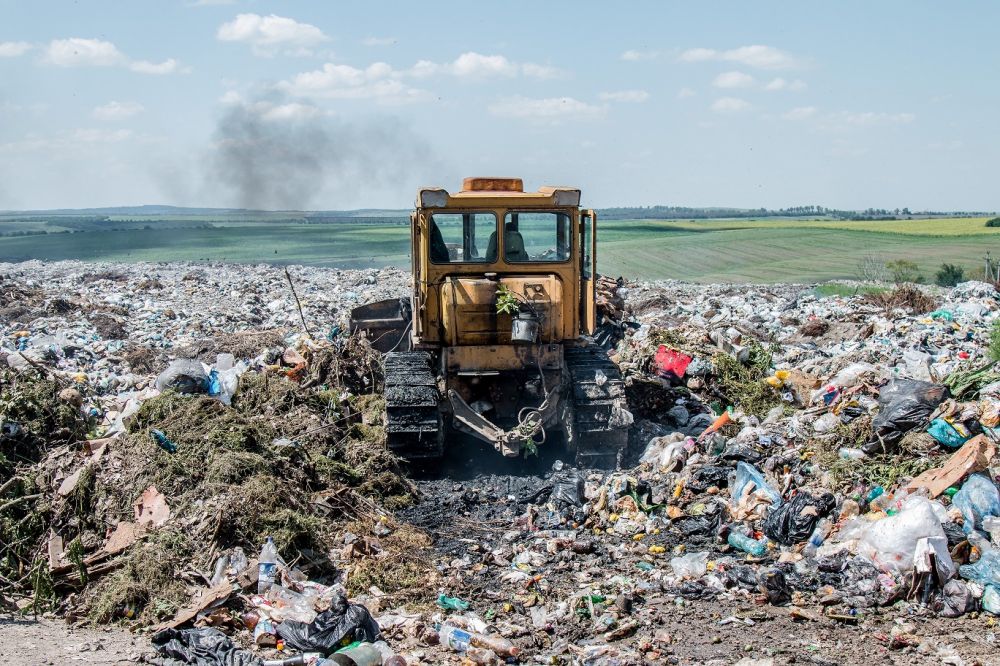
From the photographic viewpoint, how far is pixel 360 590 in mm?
5961

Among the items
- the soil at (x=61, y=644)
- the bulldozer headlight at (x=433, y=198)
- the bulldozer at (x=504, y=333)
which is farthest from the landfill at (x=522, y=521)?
the bulldozer headlight at (x=433, y=198)

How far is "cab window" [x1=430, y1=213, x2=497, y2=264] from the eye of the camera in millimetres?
8438

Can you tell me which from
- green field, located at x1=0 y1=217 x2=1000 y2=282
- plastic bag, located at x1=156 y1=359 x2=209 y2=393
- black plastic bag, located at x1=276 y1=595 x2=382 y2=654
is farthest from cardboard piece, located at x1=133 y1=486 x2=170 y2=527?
green field, located at x1=0 y1=217 x2=1000 y2=282

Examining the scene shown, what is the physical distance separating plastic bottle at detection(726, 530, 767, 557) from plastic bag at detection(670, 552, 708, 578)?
31cm

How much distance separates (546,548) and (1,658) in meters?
3.49

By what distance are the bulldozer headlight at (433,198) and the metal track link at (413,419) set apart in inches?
61.7

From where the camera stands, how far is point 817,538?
632 cm

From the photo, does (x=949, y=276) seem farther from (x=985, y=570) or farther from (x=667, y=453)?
(x=985, y=570)

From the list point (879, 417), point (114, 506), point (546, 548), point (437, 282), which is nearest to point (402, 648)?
point (546, 548)

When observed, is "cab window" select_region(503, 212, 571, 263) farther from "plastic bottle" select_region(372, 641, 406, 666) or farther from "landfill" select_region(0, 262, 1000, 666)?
"plastic bottle" select_region(372, 641, 406, 666)

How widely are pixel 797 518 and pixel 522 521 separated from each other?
6.74 ft

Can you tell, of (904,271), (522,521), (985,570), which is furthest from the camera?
(904,271)

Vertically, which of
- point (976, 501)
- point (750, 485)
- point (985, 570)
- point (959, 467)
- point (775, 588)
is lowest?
point (775, 588)

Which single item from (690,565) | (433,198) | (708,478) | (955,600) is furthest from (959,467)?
(433,198)
